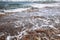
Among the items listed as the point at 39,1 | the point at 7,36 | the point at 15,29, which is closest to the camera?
the point at 7,36

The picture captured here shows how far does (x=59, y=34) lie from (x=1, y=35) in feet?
1.99

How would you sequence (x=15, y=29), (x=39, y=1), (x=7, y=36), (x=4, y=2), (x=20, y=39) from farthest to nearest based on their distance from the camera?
(x=39, y=1), (x=4, y=2), (x=15, y=29), (x=7, y=36), (x=20, y=39)

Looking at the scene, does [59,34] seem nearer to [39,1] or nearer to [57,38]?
[57,38]

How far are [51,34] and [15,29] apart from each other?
422 mm

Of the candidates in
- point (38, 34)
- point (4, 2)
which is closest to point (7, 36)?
point (38, 34)

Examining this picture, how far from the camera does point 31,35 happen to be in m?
1.24

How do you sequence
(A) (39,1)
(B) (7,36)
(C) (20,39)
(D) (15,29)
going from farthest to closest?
1. (A) (39,1)
2. (D) (15,29)
3. (B) (7,36)
4. (C) (20,39)

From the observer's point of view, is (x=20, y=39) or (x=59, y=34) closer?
(x=20, y=39)

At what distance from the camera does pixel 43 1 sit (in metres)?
3.99

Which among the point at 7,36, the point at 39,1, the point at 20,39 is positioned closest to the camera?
the point at 20,39

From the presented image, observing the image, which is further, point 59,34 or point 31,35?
point 59,34

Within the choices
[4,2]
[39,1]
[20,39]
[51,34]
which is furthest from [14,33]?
[39,1]

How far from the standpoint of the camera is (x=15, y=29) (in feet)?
4.85

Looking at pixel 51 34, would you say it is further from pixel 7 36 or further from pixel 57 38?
pixel 7 36
